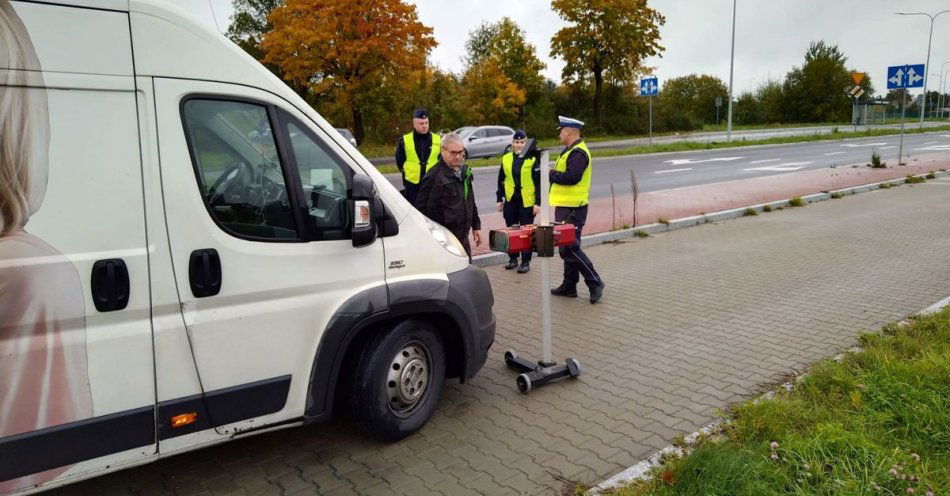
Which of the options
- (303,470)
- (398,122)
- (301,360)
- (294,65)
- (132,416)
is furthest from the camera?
(398,122)

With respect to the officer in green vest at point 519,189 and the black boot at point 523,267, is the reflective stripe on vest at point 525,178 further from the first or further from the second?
the black boot at point 523,267

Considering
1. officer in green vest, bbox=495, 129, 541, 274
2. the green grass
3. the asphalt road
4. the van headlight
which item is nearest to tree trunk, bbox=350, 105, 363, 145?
the asphalt road

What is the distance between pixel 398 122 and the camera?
119 ft

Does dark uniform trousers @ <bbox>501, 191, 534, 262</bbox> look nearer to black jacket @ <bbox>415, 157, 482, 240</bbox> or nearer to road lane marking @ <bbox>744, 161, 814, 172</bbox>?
black jacket @ <bbox>415, 157, 482, 240</bbox>

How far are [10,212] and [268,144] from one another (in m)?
1.11

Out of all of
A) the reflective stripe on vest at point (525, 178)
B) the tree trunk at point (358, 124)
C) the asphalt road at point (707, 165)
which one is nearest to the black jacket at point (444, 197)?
the reflective stripe on vest at point (525, 178)

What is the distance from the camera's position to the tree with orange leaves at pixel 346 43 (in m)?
29.0

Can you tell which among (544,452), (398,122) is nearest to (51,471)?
(544,452)

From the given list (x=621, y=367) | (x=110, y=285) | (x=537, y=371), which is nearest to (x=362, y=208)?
(x=110, y=285)

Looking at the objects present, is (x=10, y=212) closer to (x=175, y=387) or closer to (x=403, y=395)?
(x=175, y=387)

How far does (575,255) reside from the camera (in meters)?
6.59

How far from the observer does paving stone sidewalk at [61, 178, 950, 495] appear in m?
3.45

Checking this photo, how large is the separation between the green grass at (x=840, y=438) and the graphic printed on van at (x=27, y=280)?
257 centimetres

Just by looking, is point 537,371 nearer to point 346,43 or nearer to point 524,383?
point 524,383
